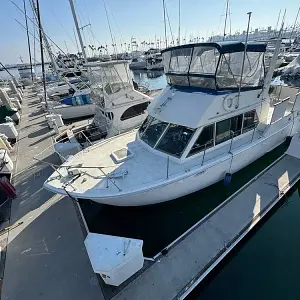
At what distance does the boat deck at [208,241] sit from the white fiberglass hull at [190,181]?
771mm

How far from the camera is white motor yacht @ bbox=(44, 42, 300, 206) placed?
17.2 feet

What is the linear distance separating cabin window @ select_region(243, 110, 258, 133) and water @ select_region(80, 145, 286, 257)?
183 cm

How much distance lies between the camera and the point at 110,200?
5098mm

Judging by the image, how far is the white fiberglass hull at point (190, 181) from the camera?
16.6 feet

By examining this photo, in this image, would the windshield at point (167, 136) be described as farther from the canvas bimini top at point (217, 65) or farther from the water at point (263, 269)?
the water at point (263, 269)

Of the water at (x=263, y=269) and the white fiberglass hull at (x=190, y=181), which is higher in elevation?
the white fiberglass hull at (x=190, y=181)

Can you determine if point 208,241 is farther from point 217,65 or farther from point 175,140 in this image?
point 217,65

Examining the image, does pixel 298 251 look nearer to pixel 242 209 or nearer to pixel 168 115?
pixel 242 209

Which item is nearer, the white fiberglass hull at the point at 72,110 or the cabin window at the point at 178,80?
Answer: the cabin window at the point at 178,80

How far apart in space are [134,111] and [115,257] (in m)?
7.61

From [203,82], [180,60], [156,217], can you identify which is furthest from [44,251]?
[180,60]

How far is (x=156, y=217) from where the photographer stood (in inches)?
233

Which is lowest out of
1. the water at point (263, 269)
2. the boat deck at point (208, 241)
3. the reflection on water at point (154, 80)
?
the reflection on water at point (154, 80)

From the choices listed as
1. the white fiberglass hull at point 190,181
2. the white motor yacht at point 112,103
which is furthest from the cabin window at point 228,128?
the white motor yacht at point 112,103
